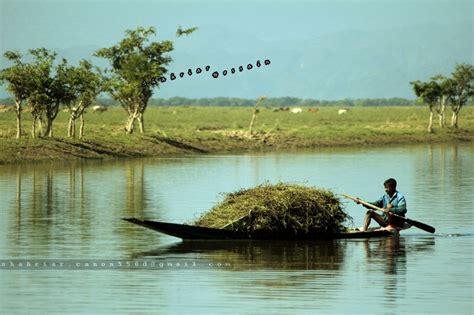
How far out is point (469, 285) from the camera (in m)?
18.5

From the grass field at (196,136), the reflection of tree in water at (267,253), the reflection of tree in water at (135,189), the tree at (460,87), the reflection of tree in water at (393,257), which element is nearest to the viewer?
→ the reflection of tree in water at (393,257)

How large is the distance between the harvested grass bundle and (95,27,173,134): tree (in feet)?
138

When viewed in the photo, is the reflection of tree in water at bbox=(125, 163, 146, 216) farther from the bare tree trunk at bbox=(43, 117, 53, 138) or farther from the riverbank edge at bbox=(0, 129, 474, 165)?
the bare tree trunk at bbox=(43, 117, 53, 138)

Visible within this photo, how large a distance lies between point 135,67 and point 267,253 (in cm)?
4535

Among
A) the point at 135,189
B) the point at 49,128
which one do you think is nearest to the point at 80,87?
the point at 49,128

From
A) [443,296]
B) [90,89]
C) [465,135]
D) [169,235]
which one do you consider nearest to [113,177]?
[90,89]

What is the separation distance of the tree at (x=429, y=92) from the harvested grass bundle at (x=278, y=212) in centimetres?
6652

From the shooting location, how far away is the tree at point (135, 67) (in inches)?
2594

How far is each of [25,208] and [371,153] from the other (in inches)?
1484

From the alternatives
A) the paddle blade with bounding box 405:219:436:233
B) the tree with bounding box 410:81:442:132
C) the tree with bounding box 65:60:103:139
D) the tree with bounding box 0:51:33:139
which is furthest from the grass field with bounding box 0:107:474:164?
the paddle blade with bounding box 405:219:436:233

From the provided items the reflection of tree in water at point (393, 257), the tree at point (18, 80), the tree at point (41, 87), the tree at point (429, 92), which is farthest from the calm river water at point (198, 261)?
the tree at point (429, 92)

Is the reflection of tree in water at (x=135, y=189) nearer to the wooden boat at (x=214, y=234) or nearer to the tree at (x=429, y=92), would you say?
the wooden boat at (x=214, y=234)

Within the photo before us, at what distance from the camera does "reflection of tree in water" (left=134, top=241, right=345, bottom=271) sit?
67.6ft

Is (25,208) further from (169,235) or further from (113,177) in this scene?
(113,177)
